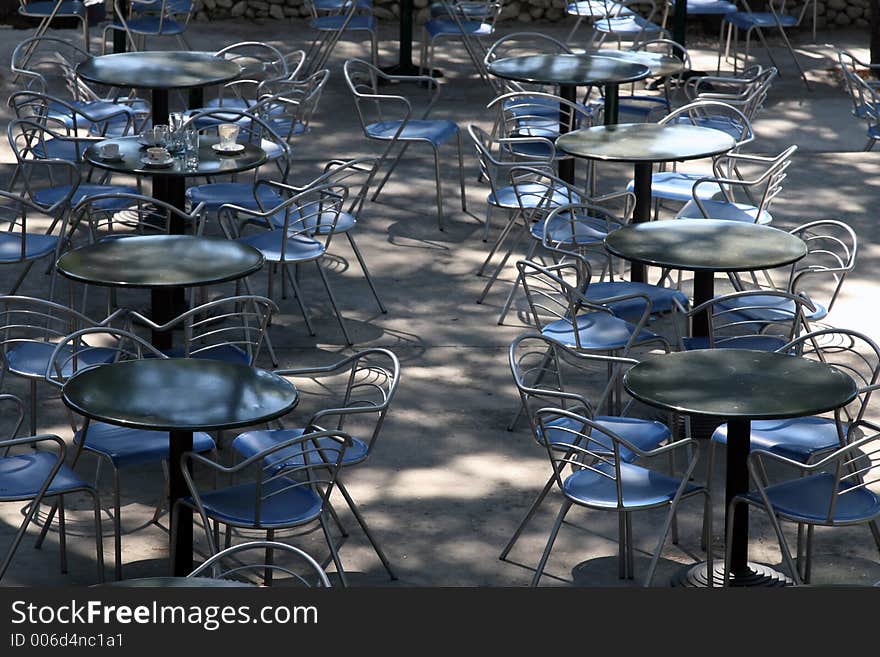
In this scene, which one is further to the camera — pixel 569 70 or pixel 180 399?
pixel 569 70

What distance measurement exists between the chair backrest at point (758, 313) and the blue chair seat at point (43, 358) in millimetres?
2125

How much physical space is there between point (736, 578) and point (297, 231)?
2758 mm

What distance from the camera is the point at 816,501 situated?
464 cm

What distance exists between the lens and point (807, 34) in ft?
46.7

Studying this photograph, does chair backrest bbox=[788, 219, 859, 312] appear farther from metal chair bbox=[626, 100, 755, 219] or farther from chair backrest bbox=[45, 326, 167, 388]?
chair backrest bbox=[45, 326, 167, 388]

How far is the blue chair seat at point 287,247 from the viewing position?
272 inches

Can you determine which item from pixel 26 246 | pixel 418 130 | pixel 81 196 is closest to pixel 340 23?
pixel 418 130

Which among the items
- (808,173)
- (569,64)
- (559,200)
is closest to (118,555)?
(559,200)

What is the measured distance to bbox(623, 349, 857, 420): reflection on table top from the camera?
14.5ft

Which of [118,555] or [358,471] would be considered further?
[358,471]

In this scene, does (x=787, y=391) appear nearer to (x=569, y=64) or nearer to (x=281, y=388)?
(x=281, y=388)

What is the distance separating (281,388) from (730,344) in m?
2.05

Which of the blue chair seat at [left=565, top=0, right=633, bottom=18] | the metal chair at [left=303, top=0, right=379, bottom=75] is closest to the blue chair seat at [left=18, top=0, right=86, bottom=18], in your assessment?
the metal chair at [left=303, top=0, right=379, bottom=75]

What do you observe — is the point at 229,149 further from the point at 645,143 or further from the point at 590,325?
the point at 590,325
